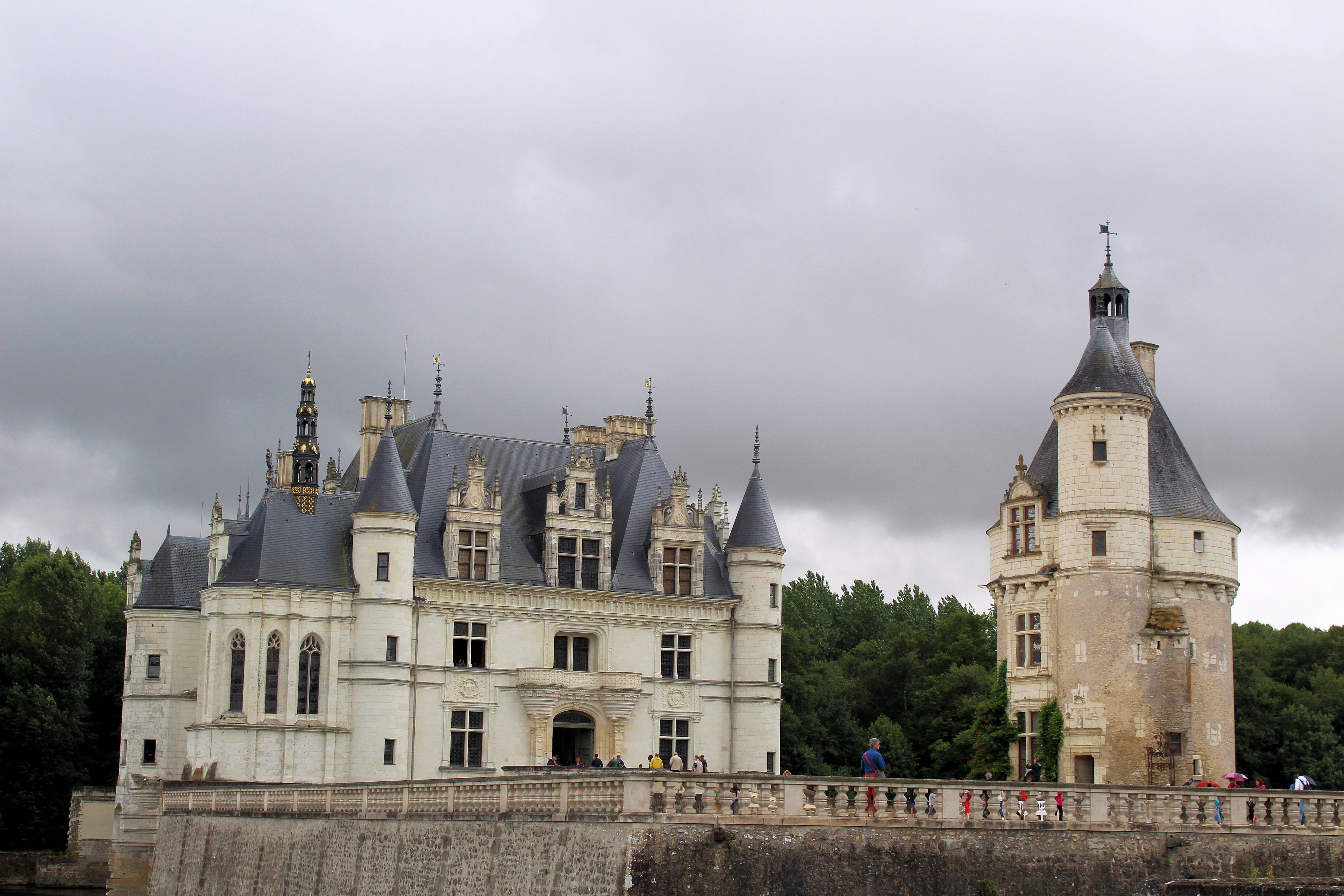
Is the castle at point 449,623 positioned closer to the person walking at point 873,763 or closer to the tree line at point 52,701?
the tree line at point 52,701

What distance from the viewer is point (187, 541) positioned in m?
47.2

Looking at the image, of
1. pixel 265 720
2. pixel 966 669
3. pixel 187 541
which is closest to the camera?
pixel 265 720

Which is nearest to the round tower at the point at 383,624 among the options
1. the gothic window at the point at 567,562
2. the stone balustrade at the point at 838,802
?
the gothic window at the point at 567,562

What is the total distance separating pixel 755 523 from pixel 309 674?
12.5 meters

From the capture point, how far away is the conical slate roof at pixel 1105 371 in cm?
3703

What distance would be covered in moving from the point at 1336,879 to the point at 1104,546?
47.9 feet

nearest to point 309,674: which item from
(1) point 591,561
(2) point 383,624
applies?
(2) point 383,624

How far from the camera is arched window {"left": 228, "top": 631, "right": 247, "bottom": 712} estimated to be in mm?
40000

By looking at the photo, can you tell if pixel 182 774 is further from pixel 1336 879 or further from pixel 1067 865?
pixel 1336 879

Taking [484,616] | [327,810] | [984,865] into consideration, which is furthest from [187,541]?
[984,865]

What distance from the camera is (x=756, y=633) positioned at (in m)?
45.2

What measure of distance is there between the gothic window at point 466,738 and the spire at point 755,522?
27.6ft

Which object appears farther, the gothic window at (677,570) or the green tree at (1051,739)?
the gothic window at (677,570)

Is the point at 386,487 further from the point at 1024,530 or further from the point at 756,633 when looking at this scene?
the point at 1024,530
